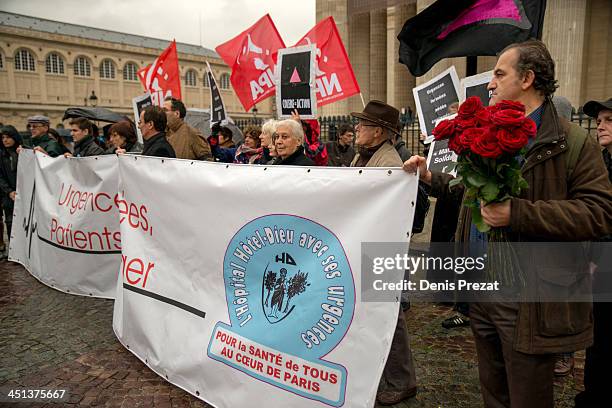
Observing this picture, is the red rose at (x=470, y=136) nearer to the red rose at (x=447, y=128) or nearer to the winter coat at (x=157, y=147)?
the red rose at (x=447, y=128)

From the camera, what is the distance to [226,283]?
322cm

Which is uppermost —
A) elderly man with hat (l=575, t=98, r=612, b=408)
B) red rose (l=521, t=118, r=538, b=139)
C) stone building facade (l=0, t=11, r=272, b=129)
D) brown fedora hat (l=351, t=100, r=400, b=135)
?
stone building facade (l=0, t=11, r=272, b=129)

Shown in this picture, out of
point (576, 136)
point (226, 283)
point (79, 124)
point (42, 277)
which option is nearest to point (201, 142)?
point (79, 124)

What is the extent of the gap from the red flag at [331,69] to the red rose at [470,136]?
487 cm

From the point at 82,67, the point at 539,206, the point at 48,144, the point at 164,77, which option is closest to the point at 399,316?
the point at 539,206

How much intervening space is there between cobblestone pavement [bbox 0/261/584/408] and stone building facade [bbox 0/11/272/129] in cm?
6303

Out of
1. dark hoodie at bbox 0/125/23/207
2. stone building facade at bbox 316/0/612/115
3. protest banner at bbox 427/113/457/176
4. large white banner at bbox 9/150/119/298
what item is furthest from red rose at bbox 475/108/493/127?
stone building facade at bbox 316/0/612/115

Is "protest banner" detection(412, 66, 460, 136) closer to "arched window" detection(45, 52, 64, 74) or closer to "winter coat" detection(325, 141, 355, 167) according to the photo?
"winter coat" detection(325, 141, 355, 167)

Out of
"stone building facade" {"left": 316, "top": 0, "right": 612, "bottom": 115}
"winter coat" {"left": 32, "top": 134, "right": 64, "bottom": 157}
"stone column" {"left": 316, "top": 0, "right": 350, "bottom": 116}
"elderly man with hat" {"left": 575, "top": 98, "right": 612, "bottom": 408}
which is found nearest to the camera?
"elderly man with hat" {"left": 575, "top": 98, "right": 612, "bottom": 408}

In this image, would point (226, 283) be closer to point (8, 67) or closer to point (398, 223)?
point (398, 223)

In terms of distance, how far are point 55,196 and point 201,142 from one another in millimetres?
1942

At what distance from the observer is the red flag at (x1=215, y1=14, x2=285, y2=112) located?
8.04 meters

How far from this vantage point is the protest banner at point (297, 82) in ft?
20.2

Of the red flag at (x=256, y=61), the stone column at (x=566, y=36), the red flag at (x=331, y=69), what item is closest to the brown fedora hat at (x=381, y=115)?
the red flag at (x=331, y=69)
